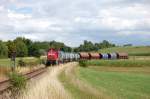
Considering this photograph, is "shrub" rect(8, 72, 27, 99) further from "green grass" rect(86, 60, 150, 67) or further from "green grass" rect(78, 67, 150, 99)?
"green grass" rect(86, 60, 150, 67)

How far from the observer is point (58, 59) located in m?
80.4

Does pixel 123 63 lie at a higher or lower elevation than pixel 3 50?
lower

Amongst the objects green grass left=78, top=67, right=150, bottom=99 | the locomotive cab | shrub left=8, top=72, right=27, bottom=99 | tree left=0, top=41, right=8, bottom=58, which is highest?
tree left=0, top=41, right=8, bottom=58

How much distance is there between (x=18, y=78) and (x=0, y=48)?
89912 millimetres

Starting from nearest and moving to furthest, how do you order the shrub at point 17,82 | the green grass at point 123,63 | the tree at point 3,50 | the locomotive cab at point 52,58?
the shrub at point 17,82
the locomotive cab at point 52,58
the green grass at point 123,63
the tree at point 3,50

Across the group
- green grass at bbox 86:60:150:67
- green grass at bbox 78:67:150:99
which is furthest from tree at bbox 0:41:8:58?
green grass at bbox 78:67:150:99

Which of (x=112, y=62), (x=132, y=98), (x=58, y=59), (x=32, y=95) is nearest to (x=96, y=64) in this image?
(x=112, y=62)

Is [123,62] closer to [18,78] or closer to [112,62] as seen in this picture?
[112,62]

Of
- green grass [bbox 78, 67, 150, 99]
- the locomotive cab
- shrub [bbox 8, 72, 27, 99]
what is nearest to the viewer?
shrub [bbox 8, 72, 27, 99]

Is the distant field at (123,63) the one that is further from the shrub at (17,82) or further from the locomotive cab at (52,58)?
the shrub at (17,82)

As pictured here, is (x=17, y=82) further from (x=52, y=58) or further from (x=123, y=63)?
(x=123, y=63)

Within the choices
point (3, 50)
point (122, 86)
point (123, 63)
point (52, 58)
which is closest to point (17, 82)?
point (122, 86)

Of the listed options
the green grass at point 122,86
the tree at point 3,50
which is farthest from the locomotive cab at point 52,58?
the tree at point 3,50

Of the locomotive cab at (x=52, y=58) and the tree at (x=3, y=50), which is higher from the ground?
the tree at (x=3, y=50)
